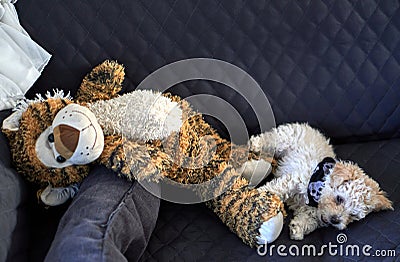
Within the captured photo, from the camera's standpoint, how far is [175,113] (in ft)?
3.88

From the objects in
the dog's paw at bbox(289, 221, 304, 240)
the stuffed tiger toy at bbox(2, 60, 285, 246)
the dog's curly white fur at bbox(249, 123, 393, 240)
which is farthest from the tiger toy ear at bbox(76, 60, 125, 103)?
the dog's paw at bbox(289, 221, 304, 240)

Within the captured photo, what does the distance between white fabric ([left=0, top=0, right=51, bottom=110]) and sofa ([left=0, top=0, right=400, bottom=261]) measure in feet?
0.14

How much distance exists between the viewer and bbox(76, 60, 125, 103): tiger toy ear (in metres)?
1.25

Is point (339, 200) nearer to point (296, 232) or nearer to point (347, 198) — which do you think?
point (347, 198)

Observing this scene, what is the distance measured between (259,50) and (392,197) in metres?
0.54

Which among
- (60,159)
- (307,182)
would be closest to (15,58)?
(60,159)

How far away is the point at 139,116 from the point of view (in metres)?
1.14

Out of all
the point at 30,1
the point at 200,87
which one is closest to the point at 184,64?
the point at 200,87

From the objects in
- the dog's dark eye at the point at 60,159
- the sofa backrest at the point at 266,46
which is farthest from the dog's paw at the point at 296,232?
the dog's dark eye at the point at 60,159

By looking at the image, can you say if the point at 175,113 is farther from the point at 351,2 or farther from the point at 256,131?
the point at 351,2

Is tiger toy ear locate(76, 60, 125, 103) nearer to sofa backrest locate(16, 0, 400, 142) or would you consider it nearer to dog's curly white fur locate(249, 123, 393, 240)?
sofa backrest locate(16, 0, 400, 142)

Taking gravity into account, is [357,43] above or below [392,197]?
above

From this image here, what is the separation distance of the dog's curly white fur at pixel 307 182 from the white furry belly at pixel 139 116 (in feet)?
0.94

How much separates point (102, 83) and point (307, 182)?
593mm
